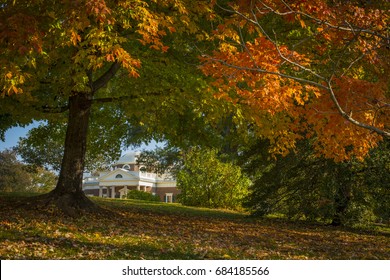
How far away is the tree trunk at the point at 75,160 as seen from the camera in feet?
46.7

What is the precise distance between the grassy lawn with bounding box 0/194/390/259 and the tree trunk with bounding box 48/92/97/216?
88 cm

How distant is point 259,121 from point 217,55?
139 inches

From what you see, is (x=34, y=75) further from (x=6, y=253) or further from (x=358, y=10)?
(x=358, y=10)

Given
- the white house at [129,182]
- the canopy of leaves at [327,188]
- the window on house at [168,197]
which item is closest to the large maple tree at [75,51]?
the canopy of leaves at [327,188]

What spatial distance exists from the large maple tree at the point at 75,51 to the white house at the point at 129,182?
43.6 meters

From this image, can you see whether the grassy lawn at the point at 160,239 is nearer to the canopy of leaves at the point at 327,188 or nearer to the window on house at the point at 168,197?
the canopy of leaves at the point at 327,188

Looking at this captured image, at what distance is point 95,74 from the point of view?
17.7 m

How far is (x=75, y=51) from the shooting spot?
41.5 feet

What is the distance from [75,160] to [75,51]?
3518 millimetres

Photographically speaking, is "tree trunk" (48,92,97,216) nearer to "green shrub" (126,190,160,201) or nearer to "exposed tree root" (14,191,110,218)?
"exposed tree root" (14,191,110,218)

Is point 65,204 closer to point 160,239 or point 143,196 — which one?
point 160,239

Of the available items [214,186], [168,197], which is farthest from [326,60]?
[168,197]

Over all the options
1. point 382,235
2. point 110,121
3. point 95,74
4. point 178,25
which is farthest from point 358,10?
point 110,121

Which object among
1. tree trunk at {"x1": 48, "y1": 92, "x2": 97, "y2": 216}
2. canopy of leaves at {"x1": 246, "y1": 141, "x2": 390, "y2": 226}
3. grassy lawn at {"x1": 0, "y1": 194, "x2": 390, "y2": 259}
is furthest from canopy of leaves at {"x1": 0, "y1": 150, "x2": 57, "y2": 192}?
grassy lawn at {"x1": 0, "y1": 194, "x2": 390, "y2": 259}
